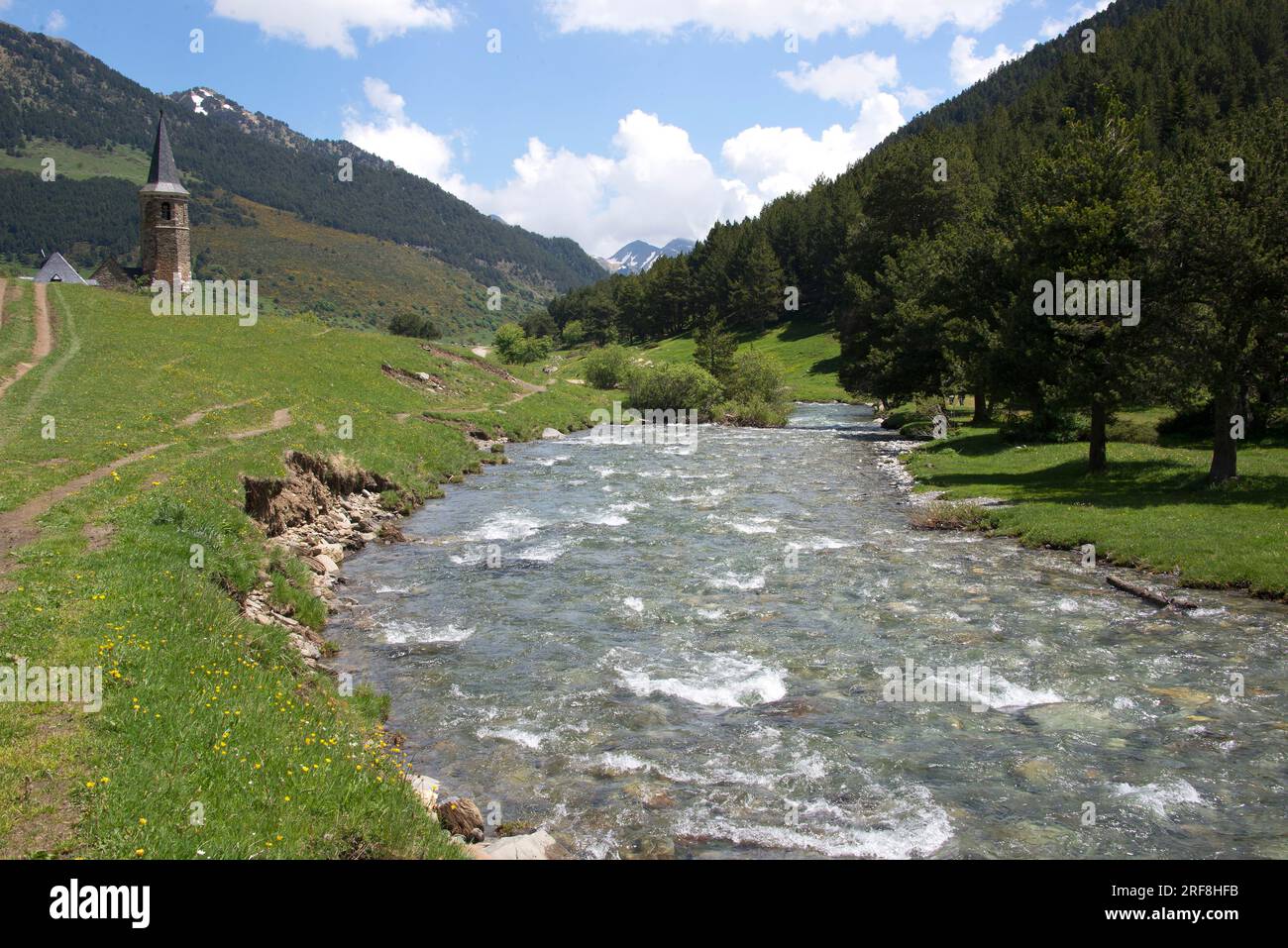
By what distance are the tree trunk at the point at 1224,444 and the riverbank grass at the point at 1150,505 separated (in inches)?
17.2

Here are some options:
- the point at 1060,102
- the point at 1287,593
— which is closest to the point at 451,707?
the point at 1287,593

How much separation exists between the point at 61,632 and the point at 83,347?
39791mm

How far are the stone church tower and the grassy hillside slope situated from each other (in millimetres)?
50031

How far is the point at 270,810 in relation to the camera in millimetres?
9078

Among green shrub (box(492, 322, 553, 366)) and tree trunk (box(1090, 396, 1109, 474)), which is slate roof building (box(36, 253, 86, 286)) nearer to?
green shrub (box(492, 322, 553, 366))

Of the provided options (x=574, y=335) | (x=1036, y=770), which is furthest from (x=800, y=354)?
(x=1036, y=770)

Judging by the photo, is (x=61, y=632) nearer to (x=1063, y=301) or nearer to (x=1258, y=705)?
(x=1258, y=705)

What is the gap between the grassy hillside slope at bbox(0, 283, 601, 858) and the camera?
27.6 feet

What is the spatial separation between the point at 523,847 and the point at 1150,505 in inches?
1023

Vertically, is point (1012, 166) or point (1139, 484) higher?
point (1012, 166)

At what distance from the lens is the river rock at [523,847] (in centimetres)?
→ 999

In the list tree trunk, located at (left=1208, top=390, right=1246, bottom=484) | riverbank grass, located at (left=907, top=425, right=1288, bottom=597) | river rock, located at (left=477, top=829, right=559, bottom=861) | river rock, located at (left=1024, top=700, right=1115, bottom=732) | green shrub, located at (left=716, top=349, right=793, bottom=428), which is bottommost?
river rock, located at (left=477, top=829, right=559, bottom=861)

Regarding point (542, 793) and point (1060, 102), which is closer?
point (542, 793)
